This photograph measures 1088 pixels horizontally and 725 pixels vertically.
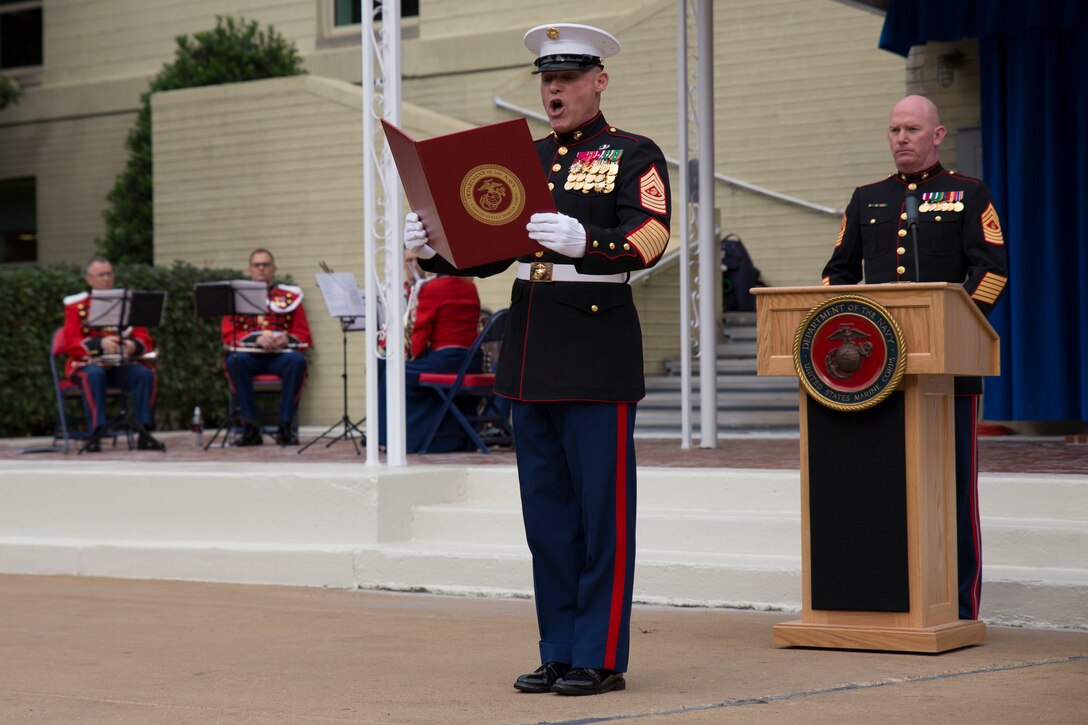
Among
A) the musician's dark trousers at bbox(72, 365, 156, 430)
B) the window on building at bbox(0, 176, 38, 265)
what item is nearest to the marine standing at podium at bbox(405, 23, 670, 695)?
the musician's dark trousers at bbox(72, 365, 156, 430)

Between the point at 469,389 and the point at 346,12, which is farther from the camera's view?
the point at 346,12

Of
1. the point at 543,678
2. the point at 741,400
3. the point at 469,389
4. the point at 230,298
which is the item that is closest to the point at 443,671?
the point at 543,678

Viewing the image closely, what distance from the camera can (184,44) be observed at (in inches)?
722

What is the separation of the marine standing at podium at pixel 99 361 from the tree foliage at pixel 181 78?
6.04 meters

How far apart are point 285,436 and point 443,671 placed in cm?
711

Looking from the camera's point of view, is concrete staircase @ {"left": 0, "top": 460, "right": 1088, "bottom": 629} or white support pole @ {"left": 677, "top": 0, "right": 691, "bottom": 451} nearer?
concrete staircase @ {"left": 0, "top": 460, "right": 1088, "bottom": 629}

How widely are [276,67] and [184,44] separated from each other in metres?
1.10

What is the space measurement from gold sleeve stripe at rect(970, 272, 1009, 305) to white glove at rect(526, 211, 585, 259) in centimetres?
180

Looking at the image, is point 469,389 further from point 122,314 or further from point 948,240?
point 948,240

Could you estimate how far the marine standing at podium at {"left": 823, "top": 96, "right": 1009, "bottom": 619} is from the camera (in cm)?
568

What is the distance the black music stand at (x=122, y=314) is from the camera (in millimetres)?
11594

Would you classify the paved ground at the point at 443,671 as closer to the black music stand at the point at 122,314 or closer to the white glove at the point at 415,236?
the white glove at the point at 415,236

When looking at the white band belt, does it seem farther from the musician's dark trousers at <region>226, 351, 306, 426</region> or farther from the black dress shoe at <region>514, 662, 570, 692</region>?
the musician's dark trousers at <region>226, 351, 306, 426</region>

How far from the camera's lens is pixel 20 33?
22.4m
